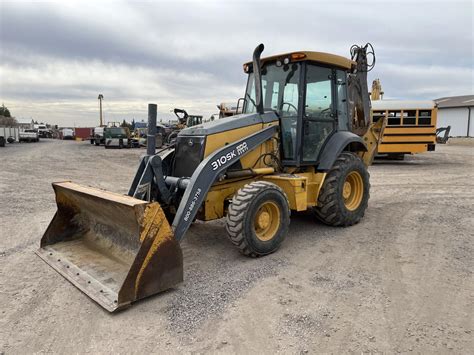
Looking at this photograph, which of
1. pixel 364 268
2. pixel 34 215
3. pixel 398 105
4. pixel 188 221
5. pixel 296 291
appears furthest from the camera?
pixel 398 105

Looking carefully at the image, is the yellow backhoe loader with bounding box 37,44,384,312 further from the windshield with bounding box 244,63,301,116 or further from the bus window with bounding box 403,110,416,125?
the bus window with bounding box 403,110,416,125

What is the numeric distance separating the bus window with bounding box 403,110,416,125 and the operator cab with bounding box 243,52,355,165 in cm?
1069

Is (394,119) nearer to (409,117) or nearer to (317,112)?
(409,117)

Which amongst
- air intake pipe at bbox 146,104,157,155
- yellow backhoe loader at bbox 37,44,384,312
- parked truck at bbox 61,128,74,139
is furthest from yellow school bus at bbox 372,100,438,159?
parked truck at bbox 61,128,74,139

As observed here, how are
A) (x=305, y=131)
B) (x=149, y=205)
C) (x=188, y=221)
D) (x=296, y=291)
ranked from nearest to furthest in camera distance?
1. (x=149, y=205)
2. (x=296, y=291)
3. (x=188, y=221)
4. (x=305, y=131)

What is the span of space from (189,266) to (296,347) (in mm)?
1884

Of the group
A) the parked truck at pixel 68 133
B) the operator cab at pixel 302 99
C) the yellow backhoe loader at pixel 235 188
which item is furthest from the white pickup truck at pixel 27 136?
the operator cab at pixel 302 99

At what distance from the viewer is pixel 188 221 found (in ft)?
13.7

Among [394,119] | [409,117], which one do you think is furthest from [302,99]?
[409,117]

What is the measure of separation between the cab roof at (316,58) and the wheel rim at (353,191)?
173 cm

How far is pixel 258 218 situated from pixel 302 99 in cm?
191

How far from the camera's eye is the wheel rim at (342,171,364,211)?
6285 millimetres

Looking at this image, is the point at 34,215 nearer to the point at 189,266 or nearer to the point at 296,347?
the point at 189,266

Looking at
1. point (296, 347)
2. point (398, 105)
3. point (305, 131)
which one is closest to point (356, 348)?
point (296, 347)
